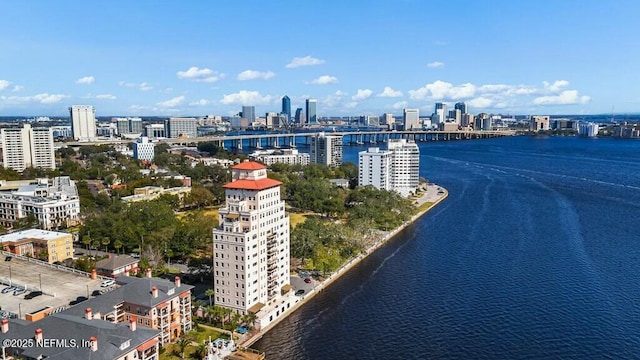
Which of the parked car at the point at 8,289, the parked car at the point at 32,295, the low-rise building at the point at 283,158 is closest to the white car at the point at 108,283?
the parked car at the point at 32,295

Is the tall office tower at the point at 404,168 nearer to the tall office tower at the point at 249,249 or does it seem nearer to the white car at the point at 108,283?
the tall office tower at the point at 249,249

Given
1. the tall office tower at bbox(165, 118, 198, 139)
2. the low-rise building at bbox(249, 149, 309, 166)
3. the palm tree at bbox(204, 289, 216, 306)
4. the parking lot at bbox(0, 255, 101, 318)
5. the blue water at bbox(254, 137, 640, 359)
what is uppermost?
the tall office tower at bbox(165, 118, 198, 139)

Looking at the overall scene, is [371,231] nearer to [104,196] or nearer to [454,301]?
[454,301]

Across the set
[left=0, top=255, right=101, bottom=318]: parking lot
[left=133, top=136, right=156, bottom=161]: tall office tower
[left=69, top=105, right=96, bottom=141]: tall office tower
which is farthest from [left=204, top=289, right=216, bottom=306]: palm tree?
[left=69, top=105, right=96, bottom=141]: tall office tower

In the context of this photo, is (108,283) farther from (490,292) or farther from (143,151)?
(143,151)

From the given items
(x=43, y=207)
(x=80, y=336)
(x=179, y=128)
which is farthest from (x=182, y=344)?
(x=179, y=128)

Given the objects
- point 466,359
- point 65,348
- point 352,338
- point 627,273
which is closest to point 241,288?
point 352,338

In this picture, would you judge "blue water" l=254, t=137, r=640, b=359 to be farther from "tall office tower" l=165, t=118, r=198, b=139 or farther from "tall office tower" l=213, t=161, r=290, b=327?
"tall office tower" l=165, t=118, r=198, b=139
